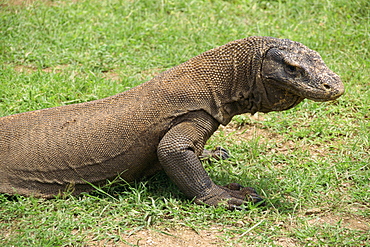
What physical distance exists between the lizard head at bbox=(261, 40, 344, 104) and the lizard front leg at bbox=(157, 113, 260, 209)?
696mm

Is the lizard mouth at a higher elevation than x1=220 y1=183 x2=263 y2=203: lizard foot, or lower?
higher

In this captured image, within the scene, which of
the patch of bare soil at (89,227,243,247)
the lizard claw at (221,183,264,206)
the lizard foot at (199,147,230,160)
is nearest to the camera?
the patch of bare soil at (89,227,243,247)

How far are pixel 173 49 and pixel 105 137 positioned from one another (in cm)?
365

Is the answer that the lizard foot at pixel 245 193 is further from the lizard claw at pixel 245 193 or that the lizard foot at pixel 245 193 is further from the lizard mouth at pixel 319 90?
the lizard mouth at pixel 319 90

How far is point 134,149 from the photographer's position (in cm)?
475

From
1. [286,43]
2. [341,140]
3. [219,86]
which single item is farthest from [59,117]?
[341,140]

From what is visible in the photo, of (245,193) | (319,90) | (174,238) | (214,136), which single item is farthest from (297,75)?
(214,136)

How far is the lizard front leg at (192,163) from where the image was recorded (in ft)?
15.0

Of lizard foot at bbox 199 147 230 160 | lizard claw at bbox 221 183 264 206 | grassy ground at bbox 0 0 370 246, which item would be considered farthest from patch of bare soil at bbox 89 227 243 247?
lizard foot at bbox 199 147 230 160

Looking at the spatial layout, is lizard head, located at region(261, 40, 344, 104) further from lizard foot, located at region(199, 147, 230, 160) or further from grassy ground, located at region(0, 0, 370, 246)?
lizard foot, located at region(199, 147, 230, 160)

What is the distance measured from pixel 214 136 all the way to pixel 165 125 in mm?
1630

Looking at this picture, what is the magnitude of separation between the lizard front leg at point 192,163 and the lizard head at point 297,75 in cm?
70

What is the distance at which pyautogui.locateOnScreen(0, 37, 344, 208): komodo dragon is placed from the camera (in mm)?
4609

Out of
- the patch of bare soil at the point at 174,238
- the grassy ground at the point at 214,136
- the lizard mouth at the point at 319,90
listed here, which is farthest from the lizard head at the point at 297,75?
the patch of bare soil at the point at 174,238
